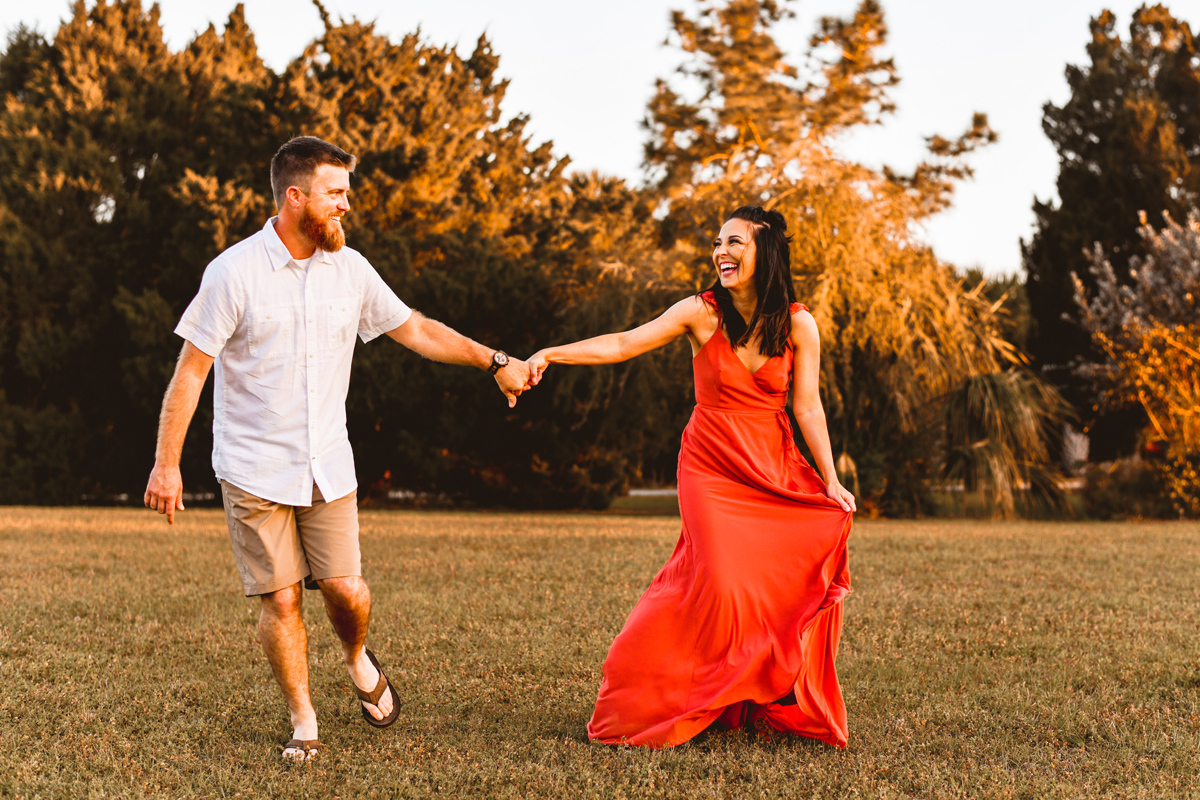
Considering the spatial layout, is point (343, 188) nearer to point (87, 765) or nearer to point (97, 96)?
point (87, 765)

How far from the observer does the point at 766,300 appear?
4.55 metres

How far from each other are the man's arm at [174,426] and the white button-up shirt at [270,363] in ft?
0.27

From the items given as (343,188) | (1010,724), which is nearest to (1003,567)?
(1010,724)

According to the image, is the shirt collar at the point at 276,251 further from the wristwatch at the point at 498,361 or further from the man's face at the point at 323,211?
the wristwatch at the point at 498,361

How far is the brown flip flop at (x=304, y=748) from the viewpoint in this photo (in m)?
4.08

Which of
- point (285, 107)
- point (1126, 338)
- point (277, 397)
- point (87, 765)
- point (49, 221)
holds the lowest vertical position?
point (87, 765)

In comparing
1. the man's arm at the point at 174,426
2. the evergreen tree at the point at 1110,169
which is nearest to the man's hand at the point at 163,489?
the man's arm at the point at 174,426

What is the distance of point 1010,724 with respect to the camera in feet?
15.0

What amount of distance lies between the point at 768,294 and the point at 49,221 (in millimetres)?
21764

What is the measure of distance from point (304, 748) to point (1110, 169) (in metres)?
26.1

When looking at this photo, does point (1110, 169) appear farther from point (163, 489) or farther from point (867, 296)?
point (163, 489)

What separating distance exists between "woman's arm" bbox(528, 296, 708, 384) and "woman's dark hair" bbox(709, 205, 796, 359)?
0.48 feet

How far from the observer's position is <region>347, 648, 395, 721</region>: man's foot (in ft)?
14.6

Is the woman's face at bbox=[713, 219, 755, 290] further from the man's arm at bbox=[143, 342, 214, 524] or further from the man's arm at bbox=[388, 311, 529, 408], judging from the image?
the man's arm at bbox=[143, 342, 214, 524]
